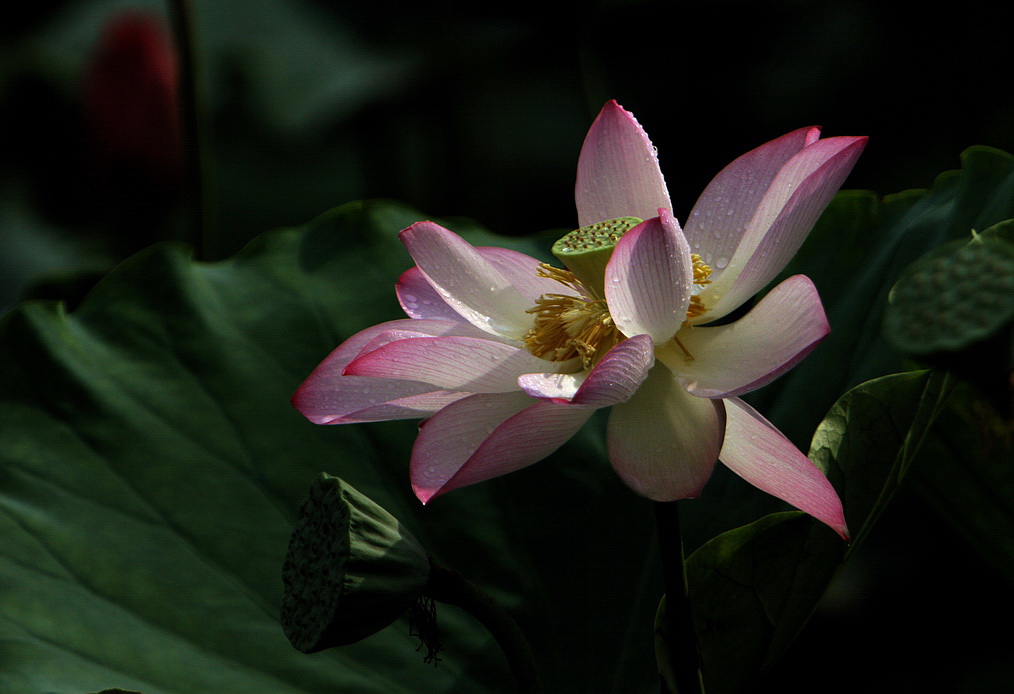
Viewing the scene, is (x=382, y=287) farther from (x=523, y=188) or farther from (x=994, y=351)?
(x=523, y=188)

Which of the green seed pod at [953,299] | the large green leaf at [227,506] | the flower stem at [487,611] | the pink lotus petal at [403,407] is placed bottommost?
the large green leaf at [227,506]

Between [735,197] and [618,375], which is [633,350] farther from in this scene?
[735,197]

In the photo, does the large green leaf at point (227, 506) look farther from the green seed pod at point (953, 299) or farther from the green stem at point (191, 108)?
the green seed pod at point (953, 299)

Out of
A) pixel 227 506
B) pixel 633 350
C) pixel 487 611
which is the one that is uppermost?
pixel 633 350

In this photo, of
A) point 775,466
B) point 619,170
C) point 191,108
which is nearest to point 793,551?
point 775,466

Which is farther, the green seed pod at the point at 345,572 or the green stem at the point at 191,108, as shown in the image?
the green stem at the point at 191,108

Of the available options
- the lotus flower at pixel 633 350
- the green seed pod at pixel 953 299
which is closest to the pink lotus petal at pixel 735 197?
the lotus flower at pixel 633 350
